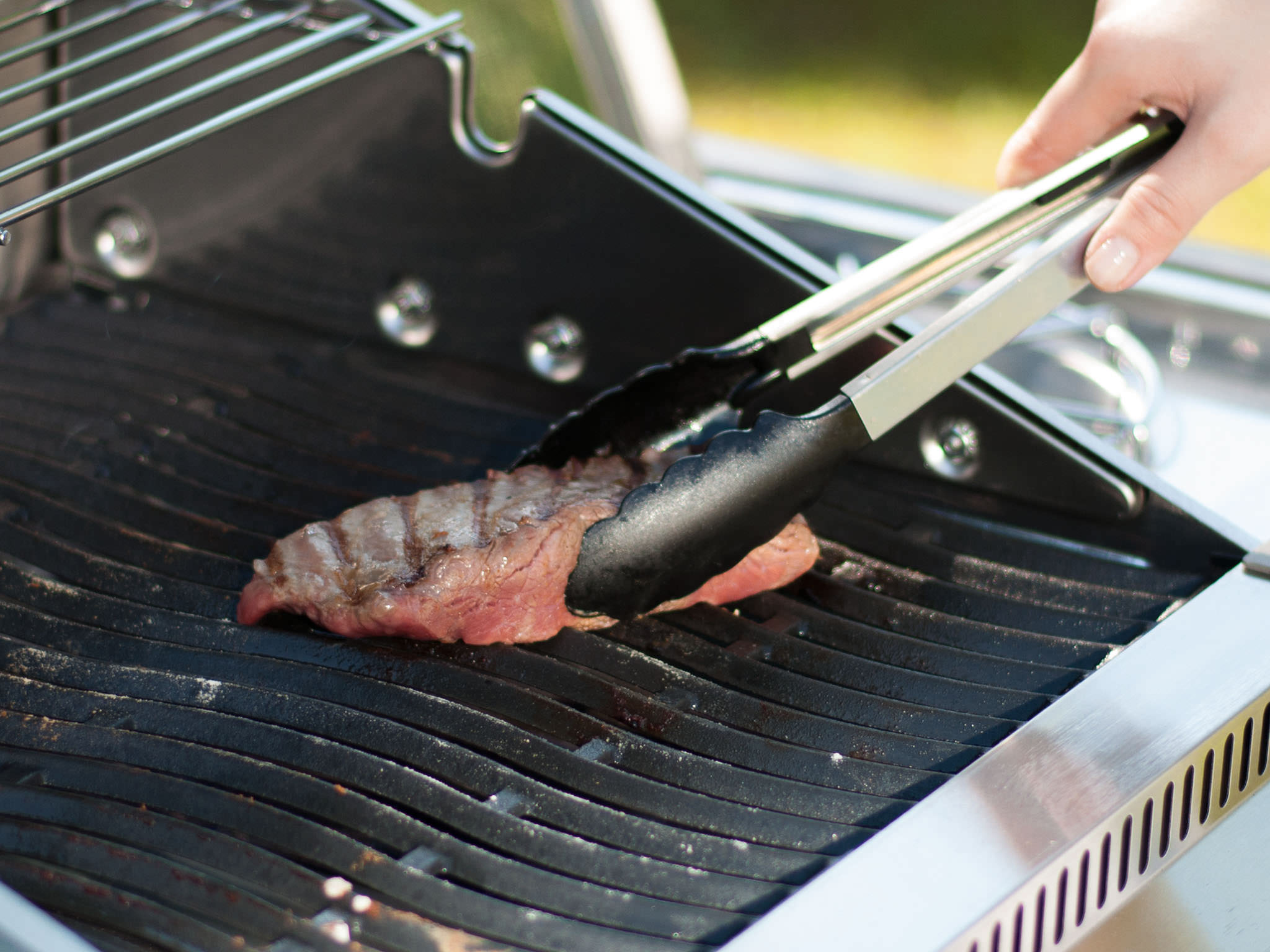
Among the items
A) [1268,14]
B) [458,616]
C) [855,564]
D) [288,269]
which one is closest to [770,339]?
[855,564]

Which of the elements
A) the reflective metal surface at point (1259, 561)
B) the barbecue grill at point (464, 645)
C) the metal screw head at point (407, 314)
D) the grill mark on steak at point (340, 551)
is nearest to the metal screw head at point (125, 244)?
the barbecue grill at point (464, 645)

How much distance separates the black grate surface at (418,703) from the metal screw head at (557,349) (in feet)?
0.28

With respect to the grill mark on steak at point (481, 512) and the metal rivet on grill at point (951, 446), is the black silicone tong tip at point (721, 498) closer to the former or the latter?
the grill mark on steak at point (481, 512)

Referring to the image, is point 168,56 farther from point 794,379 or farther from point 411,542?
point 794,379

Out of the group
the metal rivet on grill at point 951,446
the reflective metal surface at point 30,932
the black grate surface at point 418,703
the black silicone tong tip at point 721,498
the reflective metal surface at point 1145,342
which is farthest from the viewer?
the reflective metal surface at point 1145,342

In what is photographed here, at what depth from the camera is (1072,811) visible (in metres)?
0.97

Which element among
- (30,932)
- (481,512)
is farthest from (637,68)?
(30,932)

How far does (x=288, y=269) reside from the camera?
1.72 m

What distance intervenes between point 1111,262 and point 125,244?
4.43ft

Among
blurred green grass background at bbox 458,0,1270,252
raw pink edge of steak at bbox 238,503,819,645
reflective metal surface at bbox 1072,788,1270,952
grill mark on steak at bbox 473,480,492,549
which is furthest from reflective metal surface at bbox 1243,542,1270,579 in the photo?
blurred green grass background at bbox 458,0,1270,252

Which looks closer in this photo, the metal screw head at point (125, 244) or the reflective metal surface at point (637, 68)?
the metal screw head at point (125, 244)

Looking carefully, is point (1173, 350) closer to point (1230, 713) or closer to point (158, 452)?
point (1230, 713)

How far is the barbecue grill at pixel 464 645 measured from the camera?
956 mm

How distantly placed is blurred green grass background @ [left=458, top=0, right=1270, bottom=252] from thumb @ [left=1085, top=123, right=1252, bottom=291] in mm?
2700
